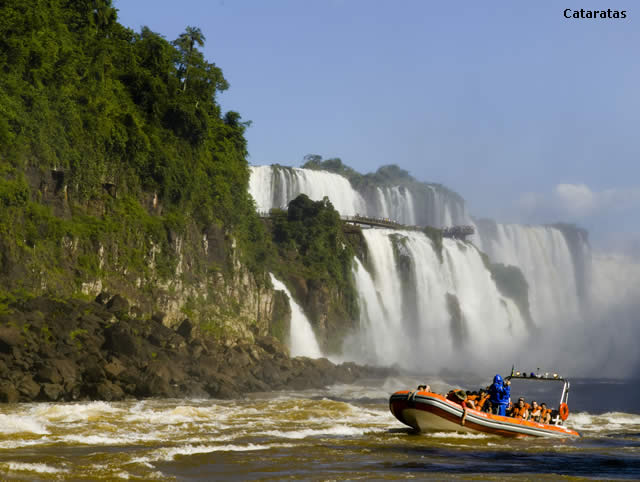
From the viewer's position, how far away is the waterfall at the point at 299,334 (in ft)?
198

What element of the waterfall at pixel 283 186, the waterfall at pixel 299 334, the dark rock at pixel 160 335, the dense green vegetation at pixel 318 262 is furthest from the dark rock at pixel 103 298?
the waterfall at pixel 283 186

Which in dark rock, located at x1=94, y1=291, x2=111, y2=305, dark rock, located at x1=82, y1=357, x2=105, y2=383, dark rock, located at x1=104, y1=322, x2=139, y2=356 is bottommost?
dark rock, located at x1=82, y1=357, x2=105, y2=383

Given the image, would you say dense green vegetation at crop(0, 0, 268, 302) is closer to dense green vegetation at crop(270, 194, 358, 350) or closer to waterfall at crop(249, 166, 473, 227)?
dense green vegetation at crop(270, 194, 358, 350)

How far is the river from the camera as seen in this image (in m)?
17.6

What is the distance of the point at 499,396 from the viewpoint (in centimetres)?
2600

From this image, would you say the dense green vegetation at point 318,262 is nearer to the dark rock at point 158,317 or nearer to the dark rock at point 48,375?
the dark rock at point 158,317

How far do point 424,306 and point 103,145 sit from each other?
38.5m

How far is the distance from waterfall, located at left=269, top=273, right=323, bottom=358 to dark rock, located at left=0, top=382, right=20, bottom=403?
31058 mm

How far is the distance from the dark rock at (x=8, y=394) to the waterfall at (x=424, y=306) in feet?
128

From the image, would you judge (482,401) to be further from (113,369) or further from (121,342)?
(121,342)

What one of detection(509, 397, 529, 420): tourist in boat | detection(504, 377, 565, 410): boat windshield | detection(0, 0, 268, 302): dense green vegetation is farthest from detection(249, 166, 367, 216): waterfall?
detection(509, 397, 529, 420): tourist in boat

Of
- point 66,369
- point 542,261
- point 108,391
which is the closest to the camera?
point 66,369

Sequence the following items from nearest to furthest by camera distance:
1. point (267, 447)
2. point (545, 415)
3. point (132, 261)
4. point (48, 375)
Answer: point (267, 447)
point (545, 415)
point (48, 375)
point (132, 261)

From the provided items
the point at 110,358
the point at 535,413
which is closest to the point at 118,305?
the point at 110,358
